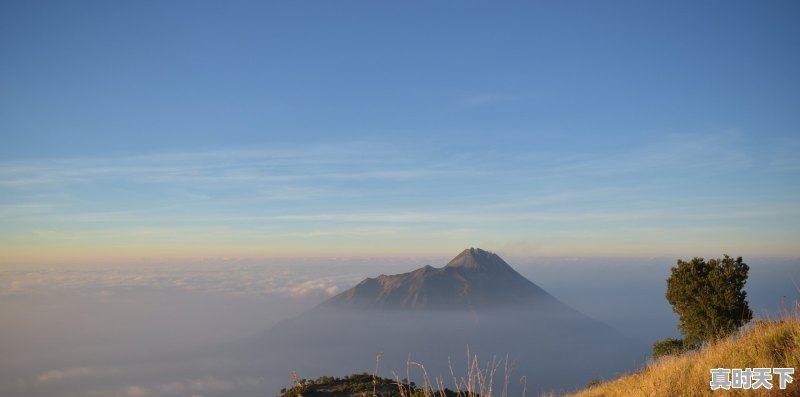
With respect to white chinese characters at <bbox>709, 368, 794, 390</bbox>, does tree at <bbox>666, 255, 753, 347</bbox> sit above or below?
below

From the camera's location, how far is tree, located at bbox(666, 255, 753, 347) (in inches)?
1825

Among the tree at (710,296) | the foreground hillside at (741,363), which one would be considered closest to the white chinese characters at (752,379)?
the foreground hillside at (741,363)

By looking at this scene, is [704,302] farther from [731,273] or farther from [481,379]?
[481,379]

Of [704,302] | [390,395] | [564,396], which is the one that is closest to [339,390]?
[390,395]

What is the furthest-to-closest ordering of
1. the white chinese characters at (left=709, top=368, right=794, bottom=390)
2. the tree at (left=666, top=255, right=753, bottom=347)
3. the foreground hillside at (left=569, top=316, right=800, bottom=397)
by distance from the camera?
the tree at (left=666, top=255, right=753, bottom=347) → the foreground hillside at (left=569, top=316, right=800, bottom=397) → the white chinese characters at (left=709, top=368, right=794, bottom=390)

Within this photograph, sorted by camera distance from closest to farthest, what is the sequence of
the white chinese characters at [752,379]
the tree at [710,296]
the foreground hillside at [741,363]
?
1. the white chinese characters at [752,379]
2. the foreground hillside at [741,363]
3. the tree at [710,296]

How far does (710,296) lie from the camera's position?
47375 millimetres

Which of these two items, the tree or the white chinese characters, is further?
the tree

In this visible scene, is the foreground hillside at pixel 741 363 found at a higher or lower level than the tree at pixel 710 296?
higher

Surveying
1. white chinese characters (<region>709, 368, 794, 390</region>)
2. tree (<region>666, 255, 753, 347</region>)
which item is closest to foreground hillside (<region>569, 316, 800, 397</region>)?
white chinese characters (<region>709, 368, 794, 390</region>)

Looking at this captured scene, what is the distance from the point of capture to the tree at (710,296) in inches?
1825

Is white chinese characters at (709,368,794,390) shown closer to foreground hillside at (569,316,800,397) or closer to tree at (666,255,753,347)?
foreground hillside at (569,316,800,397)

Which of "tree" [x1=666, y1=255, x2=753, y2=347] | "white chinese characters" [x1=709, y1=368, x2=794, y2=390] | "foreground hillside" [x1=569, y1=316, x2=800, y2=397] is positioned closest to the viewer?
"white chinese characters" [x1=709, y1=368, x2=794, y2=390]

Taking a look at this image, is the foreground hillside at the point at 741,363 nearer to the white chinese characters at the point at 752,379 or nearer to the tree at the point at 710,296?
the white chinese characters at the point at 752,379
